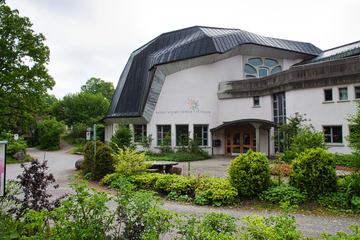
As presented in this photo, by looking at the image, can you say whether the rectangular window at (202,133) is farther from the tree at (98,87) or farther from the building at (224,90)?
the tree at (98,87)

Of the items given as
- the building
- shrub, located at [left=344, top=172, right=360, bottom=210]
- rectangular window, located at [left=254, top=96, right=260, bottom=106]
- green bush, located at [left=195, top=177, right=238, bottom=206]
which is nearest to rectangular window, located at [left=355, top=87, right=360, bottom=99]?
the building

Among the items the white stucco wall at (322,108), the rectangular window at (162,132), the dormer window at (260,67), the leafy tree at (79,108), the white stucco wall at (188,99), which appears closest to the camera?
the white stucco wall at (322,108)

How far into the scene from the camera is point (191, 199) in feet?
21.8

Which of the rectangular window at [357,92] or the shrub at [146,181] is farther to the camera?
the rectangular window at [357,92]

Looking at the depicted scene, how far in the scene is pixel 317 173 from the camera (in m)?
5.83

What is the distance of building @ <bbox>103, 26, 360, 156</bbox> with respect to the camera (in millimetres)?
16297

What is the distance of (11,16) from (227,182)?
785 inches

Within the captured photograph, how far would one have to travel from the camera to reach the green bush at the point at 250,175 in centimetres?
630

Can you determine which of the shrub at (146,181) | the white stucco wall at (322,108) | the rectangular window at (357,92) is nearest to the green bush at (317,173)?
the shrub at (146,181)

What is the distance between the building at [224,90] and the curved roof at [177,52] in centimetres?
9

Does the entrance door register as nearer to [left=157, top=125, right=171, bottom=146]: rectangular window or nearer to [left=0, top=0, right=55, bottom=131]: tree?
[left=157, top=125, right=171, bottom=146]: rectangular window

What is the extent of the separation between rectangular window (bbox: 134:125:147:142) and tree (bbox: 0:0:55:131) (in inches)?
336

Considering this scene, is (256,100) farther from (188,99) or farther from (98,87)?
(98,87)

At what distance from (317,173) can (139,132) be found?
17.4 meters
